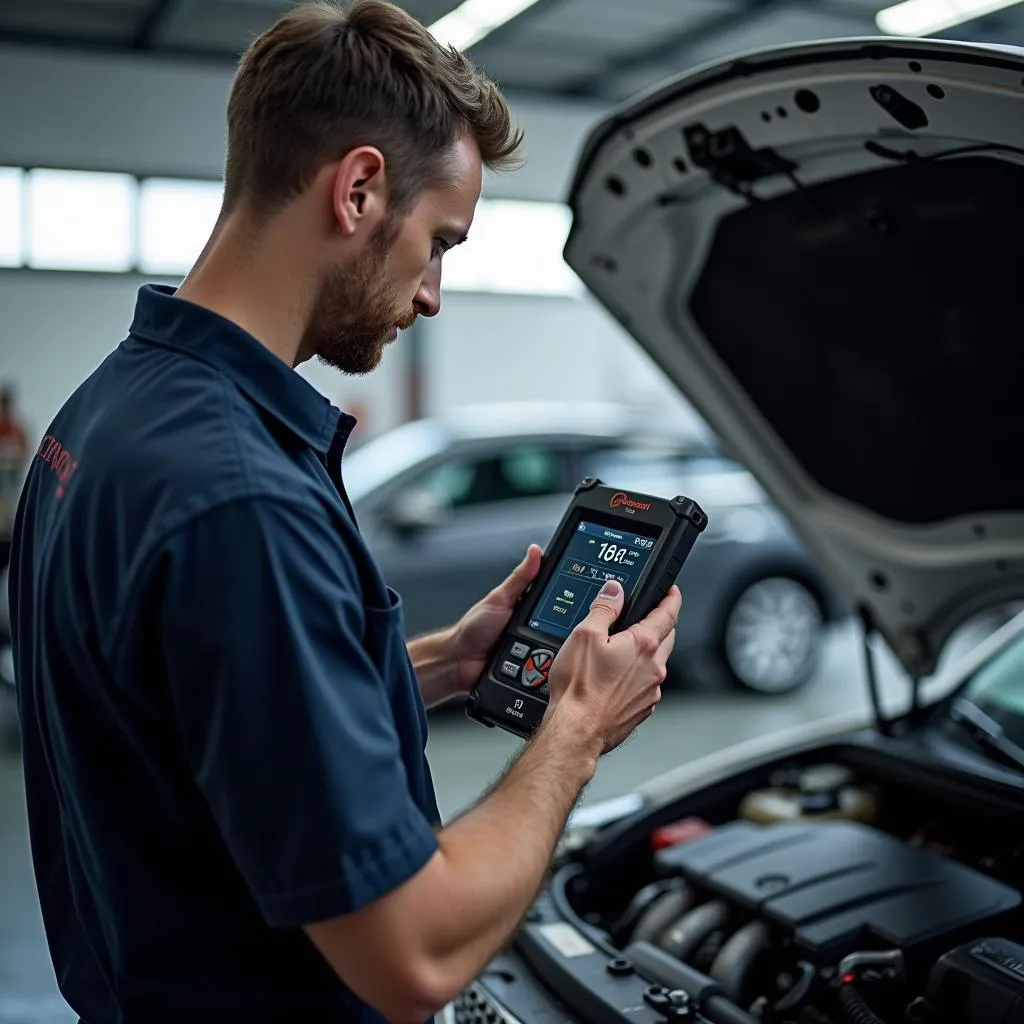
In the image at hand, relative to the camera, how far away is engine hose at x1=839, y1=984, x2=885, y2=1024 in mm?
1630

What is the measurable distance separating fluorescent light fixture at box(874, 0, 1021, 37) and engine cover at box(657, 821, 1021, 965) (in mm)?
7976

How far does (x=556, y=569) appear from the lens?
5.81 feet

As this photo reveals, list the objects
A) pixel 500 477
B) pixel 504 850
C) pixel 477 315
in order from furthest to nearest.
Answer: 1. pixel 477 315
2. pixel 500 477
3. pixel 504 850

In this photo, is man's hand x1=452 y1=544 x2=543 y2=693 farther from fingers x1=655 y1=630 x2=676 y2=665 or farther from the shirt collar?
the shirt collar

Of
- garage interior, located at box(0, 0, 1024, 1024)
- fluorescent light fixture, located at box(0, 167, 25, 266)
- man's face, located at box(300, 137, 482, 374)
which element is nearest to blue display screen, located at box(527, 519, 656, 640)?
man's face, located at box(300, 137, 482, 374)

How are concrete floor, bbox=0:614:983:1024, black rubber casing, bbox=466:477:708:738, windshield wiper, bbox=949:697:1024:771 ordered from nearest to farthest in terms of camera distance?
black rubber casing, bbox=466:477:708:738 → windshield wiper, bbox=949:697:1024:771 → concrete floor, bbox=0:614:983:1024

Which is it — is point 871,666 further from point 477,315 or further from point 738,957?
point 477,315

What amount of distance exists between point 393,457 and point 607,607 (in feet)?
15.0

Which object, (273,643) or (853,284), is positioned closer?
(273,643)

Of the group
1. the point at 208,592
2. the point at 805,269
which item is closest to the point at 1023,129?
the point at 805,269

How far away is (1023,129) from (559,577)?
81cm

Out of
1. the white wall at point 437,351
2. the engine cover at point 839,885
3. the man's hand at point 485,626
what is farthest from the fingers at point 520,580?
the white wall at point 437,351

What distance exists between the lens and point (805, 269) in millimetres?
2068

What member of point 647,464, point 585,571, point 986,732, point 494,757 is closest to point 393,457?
point 647,464
